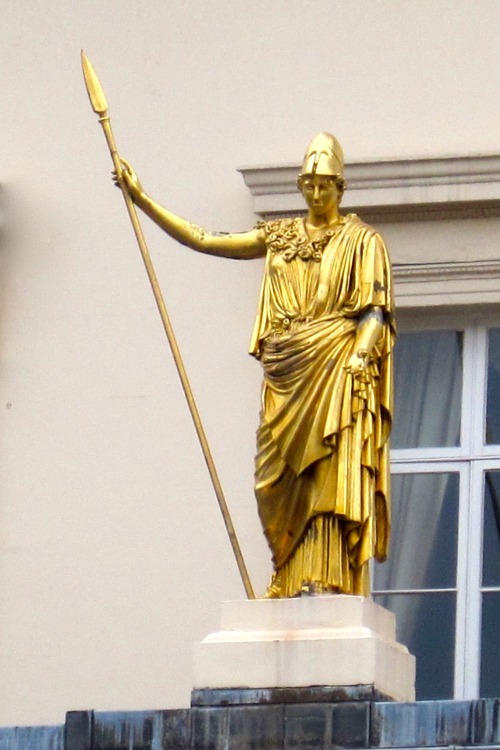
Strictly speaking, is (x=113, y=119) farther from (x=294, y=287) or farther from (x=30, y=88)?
(x=294, y=287)

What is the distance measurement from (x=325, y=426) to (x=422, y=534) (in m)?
1.84

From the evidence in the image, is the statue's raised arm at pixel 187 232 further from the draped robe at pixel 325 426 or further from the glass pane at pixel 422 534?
the glass pane at pixel 422 534

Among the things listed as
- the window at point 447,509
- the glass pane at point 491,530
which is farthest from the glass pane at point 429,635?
the glass pane at point 491,530

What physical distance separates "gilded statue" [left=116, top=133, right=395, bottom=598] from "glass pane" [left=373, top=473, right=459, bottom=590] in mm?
1520

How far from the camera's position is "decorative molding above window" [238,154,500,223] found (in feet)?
45.6

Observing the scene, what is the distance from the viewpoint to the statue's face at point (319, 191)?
488 inches

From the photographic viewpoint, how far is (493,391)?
46.0 feet

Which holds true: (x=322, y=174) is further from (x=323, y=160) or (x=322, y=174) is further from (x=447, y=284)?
(x=447, y=284)

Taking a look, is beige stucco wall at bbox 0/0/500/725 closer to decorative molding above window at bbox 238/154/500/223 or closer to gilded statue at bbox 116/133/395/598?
decorative molding above window at bbox 238/154/500/223

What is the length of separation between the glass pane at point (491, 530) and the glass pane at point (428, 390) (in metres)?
0.19

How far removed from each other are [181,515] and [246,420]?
380mm

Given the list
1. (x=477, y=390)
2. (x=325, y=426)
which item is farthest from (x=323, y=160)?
(x=477, y=390)

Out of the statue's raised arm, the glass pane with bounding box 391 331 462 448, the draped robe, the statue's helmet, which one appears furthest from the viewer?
the glass pane with bounding box 391 331 462 448

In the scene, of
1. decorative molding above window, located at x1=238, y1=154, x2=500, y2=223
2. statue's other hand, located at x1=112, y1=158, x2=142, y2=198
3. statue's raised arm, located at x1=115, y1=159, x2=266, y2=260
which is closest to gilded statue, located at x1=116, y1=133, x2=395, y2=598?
statue's raised arm, located at x1=115, y1=159, x2=266, y2=260
